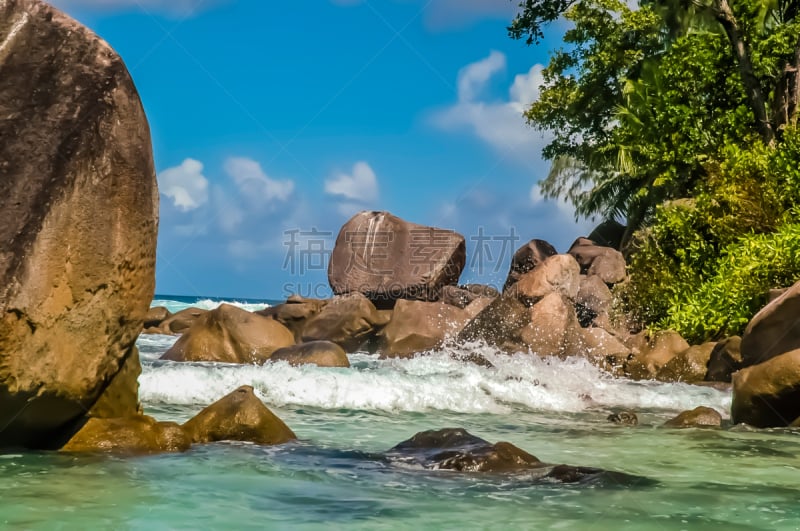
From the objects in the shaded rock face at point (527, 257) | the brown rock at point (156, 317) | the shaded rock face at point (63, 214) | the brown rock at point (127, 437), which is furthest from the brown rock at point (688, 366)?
the brown rock at point (156, 317)

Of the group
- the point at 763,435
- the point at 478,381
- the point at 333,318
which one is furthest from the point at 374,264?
the point at 763,435

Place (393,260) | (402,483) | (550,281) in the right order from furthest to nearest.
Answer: (393,260)
(550,281)
(402,483)

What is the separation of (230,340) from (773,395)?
9.55 metres

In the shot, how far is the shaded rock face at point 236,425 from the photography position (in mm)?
7301

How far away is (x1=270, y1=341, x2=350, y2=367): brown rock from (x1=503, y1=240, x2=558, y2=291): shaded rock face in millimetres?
14602

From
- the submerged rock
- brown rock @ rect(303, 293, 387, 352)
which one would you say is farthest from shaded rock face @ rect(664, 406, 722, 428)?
brown rock @ rect(303, 293, 387, 352)

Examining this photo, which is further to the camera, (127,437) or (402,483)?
(127,437)

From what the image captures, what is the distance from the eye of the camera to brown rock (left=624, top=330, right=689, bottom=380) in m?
16.1

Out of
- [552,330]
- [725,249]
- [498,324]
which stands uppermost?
[725,249]

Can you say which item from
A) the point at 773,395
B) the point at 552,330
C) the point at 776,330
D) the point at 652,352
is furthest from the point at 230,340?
the point at 773,395

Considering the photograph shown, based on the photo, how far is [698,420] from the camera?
9.58 m

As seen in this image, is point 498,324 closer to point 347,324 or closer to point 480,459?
point 347,324

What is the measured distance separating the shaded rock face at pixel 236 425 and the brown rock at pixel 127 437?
32 cm

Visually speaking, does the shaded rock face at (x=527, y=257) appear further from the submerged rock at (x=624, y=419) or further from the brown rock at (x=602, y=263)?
the submerged rock at (x=624, y=419)
